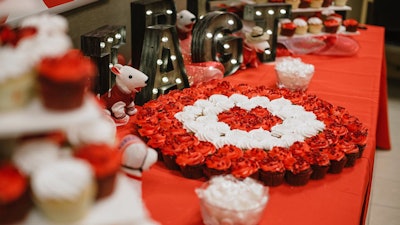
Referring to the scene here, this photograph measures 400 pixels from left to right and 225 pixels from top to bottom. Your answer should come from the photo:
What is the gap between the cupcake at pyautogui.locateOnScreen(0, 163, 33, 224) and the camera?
94 cm

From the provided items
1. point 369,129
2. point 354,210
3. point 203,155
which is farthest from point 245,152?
point 369,129

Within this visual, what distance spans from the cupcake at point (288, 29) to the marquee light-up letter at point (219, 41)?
1.47 ft

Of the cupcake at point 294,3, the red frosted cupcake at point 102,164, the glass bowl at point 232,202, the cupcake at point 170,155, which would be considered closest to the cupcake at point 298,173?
the glass bowl at point 232,202

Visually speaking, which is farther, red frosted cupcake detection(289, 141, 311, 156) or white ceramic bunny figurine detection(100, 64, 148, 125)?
white ceramic bunny figurine detection(100, 64, 148, 125)

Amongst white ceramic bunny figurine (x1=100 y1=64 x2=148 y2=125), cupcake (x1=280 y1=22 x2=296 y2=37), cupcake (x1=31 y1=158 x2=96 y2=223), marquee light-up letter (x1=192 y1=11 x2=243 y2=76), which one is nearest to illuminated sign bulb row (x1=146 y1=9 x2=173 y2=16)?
marquee light-up letter (x1=192 y1=11 x2=243 y2=76)

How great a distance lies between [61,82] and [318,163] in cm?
107

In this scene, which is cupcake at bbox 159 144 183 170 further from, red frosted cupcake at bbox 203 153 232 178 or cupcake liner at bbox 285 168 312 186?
cupcake liner at bbox 285 168 312 186

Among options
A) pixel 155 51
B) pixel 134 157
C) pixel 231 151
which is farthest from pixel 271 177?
pixel 155 51

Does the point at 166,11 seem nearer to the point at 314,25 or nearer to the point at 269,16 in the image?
the point at 269,16

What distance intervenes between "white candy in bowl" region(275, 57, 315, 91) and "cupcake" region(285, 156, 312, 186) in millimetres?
923

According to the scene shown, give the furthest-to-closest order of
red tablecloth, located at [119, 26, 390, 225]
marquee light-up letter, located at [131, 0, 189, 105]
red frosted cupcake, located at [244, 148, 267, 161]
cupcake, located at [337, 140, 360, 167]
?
marquee light-up letter, located at [131, 0, 189, 105] → cupcake, located at [337, 140, 360, 167] → red frosted cupcake, located at [244, 148, 267, 161] → red tablecloth, located at [119, 26, 390, 225]

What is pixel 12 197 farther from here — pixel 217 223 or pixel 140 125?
pixel 140 125

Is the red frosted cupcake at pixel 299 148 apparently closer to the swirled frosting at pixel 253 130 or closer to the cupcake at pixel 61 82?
the swirled frosting at pixel 253 130

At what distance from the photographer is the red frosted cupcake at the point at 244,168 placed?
1.66 meters
